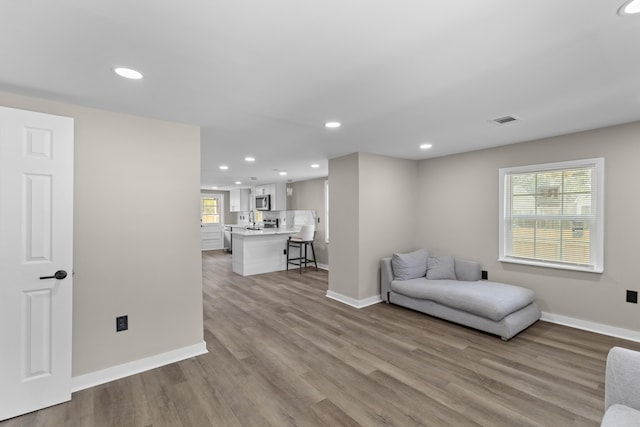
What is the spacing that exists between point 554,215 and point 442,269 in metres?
1.52

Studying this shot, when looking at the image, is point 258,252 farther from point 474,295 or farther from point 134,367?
point 474,295

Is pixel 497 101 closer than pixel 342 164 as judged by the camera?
Yes

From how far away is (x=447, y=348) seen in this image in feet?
9.90

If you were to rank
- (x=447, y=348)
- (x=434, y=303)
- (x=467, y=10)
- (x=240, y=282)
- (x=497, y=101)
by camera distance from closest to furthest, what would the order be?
(x=467, y=10)
(x=497, y=101)
(x=447, y=348)
(x=434, y=303)
(x=240, y=282)

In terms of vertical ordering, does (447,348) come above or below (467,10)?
below

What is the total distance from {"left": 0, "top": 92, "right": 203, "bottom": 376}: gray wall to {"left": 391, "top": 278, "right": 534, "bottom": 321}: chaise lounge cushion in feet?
8.99

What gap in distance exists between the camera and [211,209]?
10945mm

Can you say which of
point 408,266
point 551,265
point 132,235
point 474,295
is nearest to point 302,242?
point 408,266

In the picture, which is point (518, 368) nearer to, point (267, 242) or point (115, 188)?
point (115, 188)

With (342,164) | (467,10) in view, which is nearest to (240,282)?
(342,164)

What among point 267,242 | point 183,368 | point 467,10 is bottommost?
point 183,368

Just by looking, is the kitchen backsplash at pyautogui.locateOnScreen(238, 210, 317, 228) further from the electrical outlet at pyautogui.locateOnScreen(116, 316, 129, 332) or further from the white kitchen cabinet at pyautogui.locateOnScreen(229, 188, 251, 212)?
the electrical outlet at pyautogui.locateOnScreen(116, 316, 129, 332)

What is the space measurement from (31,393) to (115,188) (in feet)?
5.21

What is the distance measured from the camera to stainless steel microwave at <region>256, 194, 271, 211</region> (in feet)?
28.2
